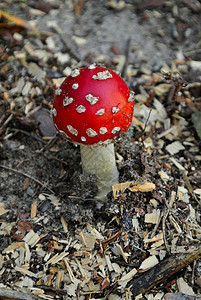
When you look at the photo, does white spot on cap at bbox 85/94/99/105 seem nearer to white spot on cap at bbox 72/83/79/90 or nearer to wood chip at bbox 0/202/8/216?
white spot on cap at bbox 72/83/79/90

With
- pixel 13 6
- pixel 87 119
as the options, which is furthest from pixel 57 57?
pixel 87 119

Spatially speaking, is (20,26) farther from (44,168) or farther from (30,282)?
(30,282)

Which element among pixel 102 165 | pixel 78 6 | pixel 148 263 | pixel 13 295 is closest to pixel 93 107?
pixel 102 165

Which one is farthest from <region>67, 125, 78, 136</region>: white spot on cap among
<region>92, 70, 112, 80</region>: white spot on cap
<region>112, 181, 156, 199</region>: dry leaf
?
<region>112, 181, 156, 199</region>: dry leaf

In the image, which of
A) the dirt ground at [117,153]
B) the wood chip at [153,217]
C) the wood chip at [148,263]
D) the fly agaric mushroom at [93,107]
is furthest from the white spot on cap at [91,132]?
the wood chip at [148,263]

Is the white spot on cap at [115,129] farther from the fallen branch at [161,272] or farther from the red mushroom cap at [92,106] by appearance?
the fallen branch at [161,272]

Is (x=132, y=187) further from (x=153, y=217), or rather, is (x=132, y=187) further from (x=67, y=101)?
(x=67, y=101)
